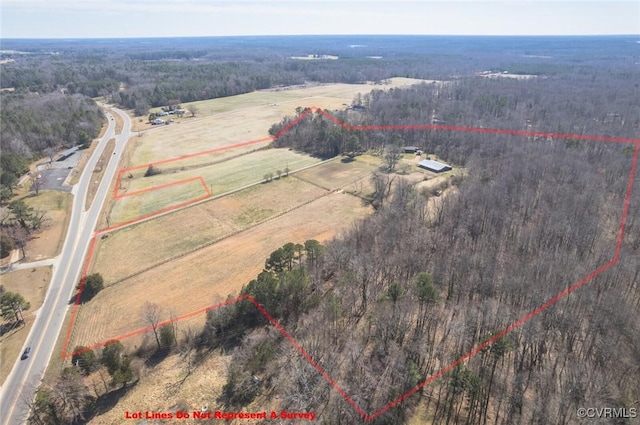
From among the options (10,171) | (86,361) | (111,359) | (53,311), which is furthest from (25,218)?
(111,359)

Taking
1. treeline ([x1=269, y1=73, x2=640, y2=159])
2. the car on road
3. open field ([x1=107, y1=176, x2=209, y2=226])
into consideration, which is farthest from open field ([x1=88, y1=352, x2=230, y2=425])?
treeline ([x1=269, y1=73, x2=640, y2=159])

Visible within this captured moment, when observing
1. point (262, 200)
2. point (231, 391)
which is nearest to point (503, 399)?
point (231, 391)

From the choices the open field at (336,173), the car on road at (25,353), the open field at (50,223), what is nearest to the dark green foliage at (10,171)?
the open field at (50,223)

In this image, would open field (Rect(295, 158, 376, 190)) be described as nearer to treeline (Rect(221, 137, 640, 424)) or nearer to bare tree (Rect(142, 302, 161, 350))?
treeline (Rect(221, 137, 640, 424))

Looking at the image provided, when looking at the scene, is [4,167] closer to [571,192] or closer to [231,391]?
[231,391]

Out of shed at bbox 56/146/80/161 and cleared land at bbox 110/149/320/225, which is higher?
shed at bbox 56/146/80/161

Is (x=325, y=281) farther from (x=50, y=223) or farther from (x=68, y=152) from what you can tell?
(x=68, y=152)
